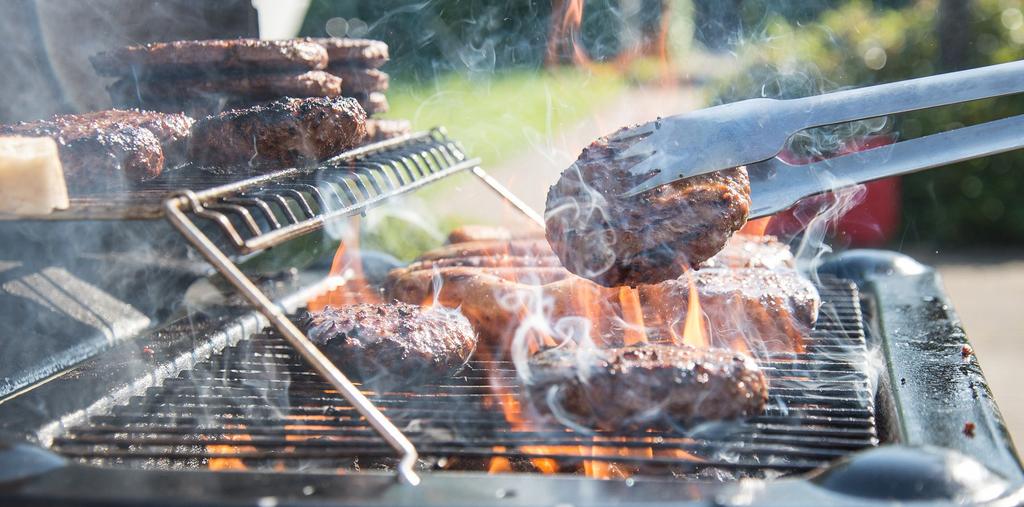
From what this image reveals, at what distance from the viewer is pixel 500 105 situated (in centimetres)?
1738

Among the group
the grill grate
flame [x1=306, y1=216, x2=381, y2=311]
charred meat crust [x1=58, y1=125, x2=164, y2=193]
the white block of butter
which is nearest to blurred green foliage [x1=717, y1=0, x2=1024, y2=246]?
flame [x1=306, y1=216, x2=381, y2=311]

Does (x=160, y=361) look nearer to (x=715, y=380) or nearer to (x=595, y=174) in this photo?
(x=595, y=174)

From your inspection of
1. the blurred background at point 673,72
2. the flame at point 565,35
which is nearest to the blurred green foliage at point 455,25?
the blurred background at point 673,72

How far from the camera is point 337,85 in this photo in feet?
11.7

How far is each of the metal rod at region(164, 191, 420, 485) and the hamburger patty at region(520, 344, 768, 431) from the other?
1.52ft

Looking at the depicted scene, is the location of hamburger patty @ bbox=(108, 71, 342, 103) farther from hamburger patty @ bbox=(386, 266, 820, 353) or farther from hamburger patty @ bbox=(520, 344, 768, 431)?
hamburger patty @ bbox=(520, 344, 768, 431)

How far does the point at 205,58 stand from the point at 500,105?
14.3 m

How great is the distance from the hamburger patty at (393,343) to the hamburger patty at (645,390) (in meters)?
0.48

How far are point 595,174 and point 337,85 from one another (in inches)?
53.5

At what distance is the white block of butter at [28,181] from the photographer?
6.74ft

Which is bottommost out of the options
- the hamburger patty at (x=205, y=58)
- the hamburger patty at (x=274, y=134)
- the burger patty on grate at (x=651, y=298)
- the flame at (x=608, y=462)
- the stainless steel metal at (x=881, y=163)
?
the flame at (x=608, y=462)

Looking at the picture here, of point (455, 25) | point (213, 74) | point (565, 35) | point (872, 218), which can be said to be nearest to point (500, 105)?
point (455, 25)

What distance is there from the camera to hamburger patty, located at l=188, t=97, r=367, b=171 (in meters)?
2.86

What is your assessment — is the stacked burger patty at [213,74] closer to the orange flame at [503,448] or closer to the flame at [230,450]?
the flame at [230,450]
